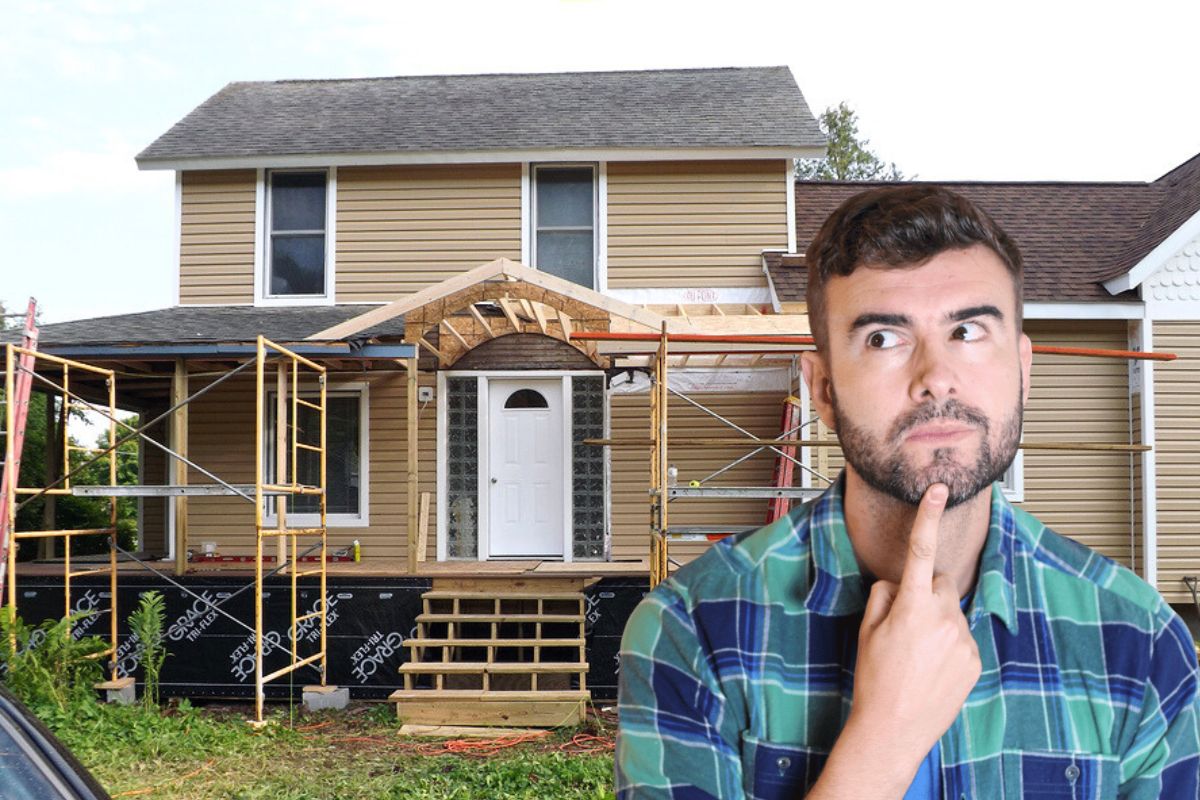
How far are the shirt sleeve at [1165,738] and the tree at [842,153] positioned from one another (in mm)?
29814

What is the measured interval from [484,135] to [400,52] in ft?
53.9

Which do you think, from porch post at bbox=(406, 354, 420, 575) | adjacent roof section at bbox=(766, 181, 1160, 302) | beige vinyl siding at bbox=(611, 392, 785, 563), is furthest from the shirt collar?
beige vinyl siding at bbox=(611, 392, 785, 563)

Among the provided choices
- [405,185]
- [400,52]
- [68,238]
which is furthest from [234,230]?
[68,238]

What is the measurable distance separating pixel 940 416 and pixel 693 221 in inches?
424

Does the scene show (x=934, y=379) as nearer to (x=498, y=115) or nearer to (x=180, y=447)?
(x=180, y=447)

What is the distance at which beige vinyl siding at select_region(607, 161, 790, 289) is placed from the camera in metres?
11.5

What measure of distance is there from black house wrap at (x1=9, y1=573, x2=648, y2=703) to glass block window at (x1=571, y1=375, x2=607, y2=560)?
1.92m

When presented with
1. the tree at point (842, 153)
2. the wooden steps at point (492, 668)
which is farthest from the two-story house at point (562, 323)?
the tree at point (842, 153)

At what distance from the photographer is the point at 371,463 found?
11.6 m

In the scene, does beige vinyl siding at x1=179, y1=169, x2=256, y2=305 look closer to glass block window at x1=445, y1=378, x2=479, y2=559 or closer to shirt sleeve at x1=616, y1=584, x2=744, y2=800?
glass block window at x1=445, y1=378, x2=479, y2=559

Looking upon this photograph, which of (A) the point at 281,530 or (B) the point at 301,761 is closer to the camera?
(B) the point at 301,761

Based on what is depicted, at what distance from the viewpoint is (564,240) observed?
38.5ft

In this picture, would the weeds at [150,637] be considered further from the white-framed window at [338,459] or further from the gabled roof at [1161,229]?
the gabled roof at [1161,229]

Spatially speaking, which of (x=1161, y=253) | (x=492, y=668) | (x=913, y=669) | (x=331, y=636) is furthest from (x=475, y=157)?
(x=913, y=669)
